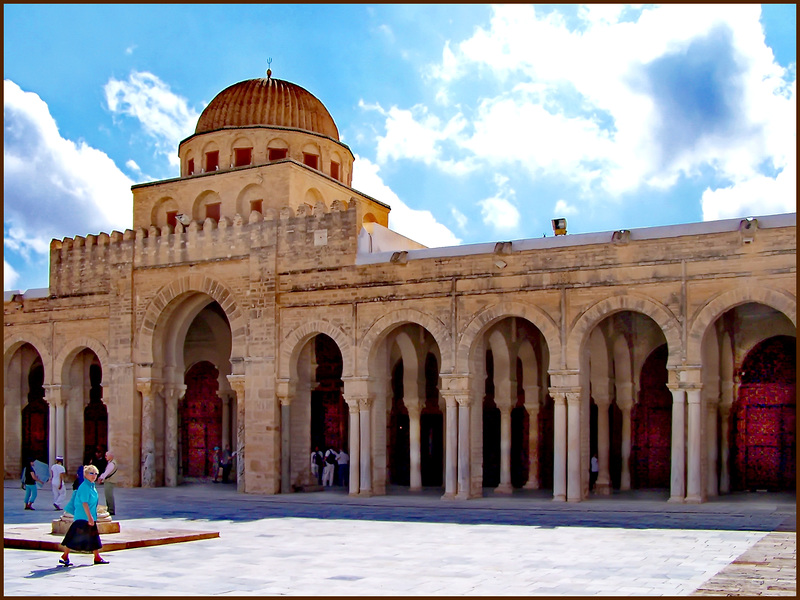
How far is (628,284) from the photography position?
1580 cm

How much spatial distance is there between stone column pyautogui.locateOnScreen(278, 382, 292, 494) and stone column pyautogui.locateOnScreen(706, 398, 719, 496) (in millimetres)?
8333

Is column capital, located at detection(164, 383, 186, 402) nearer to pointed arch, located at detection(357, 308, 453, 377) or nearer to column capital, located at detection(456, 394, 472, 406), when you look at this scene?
pointed arch, located at detection(357, 308, 453, 377)

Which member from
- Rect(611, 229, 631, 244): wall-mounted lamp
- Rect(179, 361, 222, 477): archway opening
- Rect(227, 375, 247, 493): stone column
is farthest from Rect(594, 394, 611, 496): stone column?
Rect(179, 361, 222, 477): archway opening

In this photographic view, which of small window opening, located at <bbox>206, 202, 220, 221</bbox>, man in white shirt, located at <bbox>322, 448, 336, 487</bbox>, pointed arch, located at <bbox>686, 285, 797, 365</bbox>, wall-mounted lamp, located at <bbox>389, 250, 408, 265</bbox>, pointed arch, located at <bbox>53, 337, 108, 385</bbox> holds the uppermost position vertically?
small window opening, located at <bbox>206, 202, 220, 221</bbox>

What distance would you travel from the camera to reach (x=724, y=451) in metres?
17.4

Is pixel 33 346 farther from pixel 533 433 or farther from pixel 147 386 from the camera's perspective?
pixel 533 433

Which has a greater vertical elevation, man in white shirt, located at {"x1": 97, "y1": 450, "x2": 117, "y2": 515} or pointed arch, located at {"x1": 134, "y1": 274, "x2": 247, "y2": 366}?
pointed arch, located at {"x1": 134, "y1": 274, "x2": 247, "y2": 366}

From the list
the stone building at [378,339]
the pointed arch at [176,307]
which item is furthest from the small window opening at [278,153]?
the pointed arch at [176,307]

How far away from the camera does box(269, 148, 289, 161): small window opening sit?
2262 centimetres

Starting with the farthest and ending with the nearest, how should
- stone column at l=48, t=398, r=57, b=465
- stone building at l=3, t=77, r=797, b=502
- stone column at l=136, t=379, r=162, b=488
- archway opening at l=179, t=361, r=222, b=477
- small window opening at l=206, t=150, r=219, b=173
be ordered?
1. archway opening at l=179, t=361, r=222, b=477
2. small window opening at l=206, t=150, r=219, b=173
3. stone column at l=48, t=398, r=57, b=465
4. stone column at l=136, t=379, r=162, b=488
5. stone building at l=3, t=77, r=797, b=502

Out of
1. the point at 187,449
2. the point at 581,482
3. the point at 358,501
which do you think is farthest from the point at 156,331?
the point at 581,482

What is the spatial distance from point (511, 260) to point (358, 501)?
5.33 metres

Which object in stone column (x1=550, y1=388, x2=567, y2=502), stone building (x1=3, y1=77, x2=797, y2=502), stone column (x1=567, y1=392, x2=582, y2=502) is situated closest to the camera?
stone building (x1=3, y1=77, x2=797, y2=502)

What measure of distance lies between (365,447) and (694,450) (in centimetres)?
638
